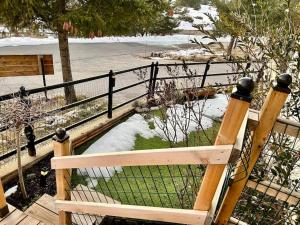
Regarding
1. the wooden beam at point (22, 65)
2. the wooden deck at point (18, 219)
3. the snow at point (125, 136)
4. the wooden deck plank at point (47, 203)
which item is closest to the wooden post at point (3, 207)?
the wooden deck at point (18, 219)

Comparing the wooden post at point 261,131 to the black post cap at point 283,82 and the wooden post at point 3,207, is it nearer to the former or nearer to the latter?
the black post cap at point 283,82

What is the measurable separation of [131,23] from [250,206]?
6.10m

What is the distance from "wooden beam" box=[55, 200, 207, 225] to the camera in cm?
157

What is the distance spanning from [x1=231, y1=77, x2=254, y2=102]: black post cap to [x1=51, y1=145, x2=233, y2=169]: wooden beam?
0.24 meters

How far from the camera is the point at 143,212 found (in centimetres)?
187

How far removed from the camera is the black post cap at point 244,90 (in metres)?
1.17

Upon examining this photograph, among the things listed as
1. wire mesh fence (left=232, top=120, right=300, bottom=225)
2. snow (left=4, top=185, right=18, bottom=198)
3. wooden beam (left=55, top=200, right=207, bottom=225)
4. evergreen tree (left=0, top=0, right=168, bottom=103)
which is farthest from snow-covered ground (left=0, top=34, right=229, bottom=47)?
wooden beam (left=55, top=200, right=207, bottom=225)

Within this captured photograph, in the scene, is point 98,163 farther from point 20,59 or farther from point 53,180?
point 20,59

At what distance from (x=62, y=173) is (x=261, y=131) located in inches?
68.5

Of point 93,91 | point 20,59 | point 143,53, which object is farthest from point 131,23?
point 143,53

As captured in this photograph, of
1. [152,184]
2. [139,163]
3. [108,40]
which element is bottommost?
[152,184]

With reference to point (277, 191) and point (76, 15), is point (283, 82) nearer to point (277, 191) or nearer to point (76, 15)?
point (277, 191)

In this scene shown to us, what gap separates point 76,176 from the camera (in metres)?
4.52

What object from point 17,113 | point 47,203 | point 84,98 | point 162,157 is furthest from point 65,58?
point 162,157
